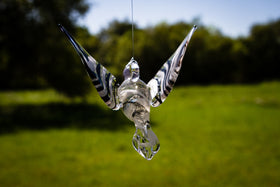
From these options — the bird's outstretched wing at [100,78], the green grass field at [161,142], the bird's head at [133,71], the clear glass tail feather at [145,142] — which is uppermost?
the green grass field at [161,142]

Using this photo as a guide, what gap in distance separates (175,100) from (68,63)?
3.93 m

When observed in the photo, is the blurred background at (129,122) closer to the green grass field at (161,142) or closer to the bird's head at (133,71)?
the green grass field at (161,142)

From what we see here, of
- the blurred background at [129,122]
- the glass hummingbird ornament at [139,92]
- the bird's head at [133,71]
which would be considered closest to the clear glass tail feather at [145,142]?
the glass hummingbird ornament at [139,92]

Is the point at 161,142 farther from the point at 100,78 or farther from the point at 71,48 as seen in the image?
the point at 100,78

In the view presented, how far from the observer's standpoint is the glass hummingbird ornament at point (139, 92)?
62cm

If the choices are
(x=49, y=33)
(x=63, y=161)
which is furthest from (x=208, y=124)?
(x=49, y=33)

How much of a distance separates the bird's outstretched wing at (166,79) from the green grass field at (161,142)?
344 centimetres

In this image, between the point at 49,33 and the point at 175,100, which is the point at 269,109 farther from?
the point at 49,33

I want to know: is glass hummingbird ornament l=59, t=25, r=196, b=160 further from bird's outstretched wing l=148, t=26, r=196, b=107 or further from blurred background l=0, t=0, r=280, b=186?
blurred background l=0, t=0, r=280, b=186

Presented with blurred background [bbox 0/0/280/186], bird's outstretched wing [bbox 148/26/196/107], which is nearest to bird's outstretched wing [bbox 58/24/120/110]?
bird's outstretched wing [bbox 148/26/196/107]

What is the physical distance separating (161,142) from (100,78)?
5296 millimetres

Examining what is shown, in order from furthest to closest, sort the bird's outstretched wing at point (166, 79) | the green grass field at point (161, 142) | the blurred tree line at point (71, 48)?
the blurred tree line at point (71, 48), the green grass field at point (161, 142), the bird's outstretched wing at point (166, 79)

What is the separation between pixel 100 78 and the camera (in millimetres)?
600

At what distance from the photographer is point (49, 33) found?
7281 mm
